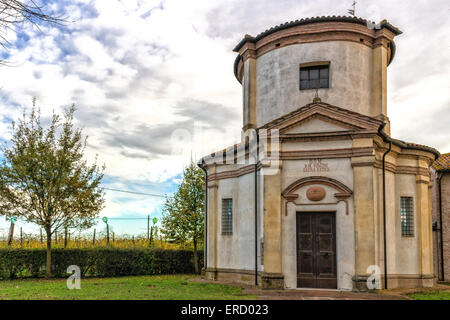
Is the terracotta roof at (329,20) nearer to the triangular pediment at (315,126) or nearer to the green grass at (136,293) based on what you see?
the triangular pediment at (315,126)

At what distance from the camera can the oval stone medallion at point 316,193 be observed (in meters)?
14.8

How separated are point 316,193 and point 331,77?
5534 millimetres

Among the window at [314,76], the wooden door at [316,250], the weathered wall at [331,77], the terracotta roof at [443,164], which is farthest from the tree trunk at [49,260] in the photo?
the terracotta roof at [443,164]

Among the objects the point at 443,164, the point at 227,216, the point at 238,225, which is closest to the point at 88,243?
the point at 227,216

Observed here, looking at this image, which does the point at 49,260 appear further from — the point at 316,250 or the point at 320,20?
the point at 320,20

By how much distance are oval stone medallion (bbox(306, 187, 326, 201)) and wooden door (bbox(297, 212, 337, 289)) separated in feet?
1.78

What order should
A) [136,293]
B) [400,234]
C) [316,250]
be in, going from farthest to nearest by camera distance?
[400,234]
[316,250]
[136,293]

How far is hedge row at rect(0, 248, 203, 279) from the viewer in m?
20.7

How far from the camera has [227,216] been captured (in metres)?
A: 19.0

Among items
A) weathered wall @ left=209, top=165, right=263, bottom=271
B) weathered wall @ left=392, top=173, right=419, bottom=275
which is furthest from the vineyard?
weathered wall @ left=392, top=173, right=419, bottom=275
